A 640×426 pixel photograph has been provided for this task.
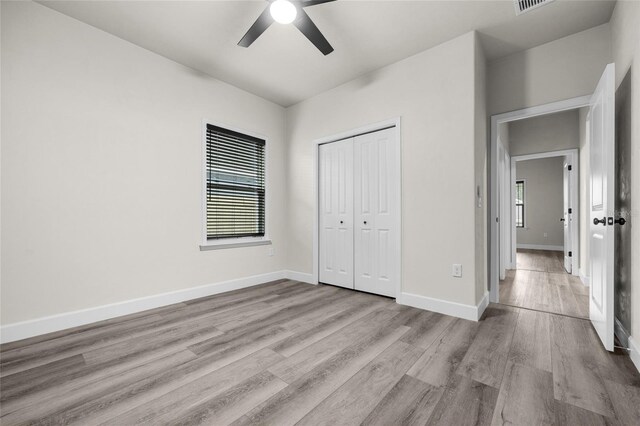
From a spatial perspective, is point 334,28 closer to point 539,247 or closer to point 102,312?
point 102,312

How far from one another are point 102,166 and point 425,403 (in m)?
3.23

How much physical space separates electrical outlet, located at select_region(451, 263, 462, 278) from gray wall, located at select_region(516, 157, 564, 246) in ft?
23.9

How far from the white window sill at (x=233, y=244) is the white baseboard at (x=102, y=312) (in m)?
0.46

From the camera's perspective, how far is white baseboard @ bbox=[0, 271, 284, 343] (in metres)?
2.21

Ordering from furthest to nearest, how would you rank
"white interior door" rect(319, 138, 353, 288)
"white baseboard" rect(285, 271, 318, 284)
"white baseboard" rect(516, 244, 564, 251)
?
"white baseboard" rect(516, 244, 564, 251) < "white baseboard" rect(285, 271, 318, 284) < "white interior door" rect(319, 138, 353, 288)

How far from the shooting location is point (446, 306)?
2779mm

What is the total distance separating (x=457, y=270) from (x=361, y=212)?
1324mm

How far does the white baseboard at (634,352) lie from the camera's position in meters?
1.74

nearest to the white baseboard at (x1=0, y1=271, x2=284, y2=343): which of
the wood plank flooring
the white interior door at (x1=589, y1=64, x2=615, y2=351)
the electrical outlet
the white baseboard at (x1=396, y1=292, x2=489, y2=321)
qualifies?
the white baseboard at (x1=396, y1=292, x2=489, y2=321)

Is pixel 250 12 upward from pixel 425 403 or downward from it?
upward

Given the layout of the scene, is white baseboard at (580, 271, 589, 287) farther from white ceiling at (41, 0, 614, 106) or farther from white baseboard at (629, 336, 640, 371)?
white ceiling at (41, 0, 614, 106)

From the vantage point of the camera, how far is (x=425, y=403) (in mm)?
Answer: 1455

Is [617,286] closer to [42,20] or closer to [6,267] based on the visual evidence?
[6,267]

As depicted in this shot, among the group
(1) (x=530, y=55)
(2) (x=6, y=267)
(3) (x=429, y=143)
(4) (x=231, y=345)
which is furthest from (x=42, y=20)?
(1) (x=530, y=55)
